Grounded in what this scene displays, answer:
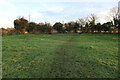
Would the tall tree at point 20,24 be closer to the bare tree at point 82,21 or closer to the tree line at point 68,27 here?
the tree line at point 68,27

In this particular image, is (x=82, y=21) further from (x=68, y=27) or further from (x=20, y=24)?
(x=20, y=24)

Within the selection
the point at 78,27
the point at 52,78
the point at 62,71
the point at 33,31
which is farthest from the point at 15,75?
the point at 78,27

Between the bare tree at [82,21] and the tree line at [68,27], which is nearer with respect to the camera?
the tree line at [68,27]

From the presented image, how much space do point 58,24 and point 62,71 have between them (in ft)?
133

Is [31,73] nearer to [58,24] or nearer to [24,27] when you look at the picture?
[24,27]

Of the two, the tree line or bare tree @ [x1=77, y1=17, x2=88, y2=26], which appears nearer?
the tree line

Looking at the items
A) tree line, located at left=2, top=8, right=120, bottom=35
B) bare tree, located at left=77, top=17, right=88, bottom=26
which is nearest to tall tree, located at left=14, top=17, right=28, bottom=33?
tree line, located at left=2, top=8, right=120, bottom=35

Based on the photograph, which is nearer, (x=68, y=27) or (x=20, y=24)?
(x=20, y=24)

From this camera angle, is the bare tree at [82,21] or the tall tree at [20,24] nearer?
the tall tree at [20,24]

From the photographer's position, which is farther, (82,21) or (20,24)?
(82,21)

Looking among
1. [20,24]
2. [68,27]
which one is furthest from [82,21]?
[20,24]

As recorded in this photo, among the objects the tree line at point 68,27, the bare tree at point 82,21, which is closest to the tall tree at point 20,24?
the tree line at point 68,27

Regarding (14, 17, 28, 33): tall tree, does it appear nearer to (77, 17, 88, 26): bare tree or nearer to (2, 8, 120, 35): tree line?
(2, 8, 120, 35): tree line

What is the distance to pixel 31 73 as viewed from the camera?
343cm
